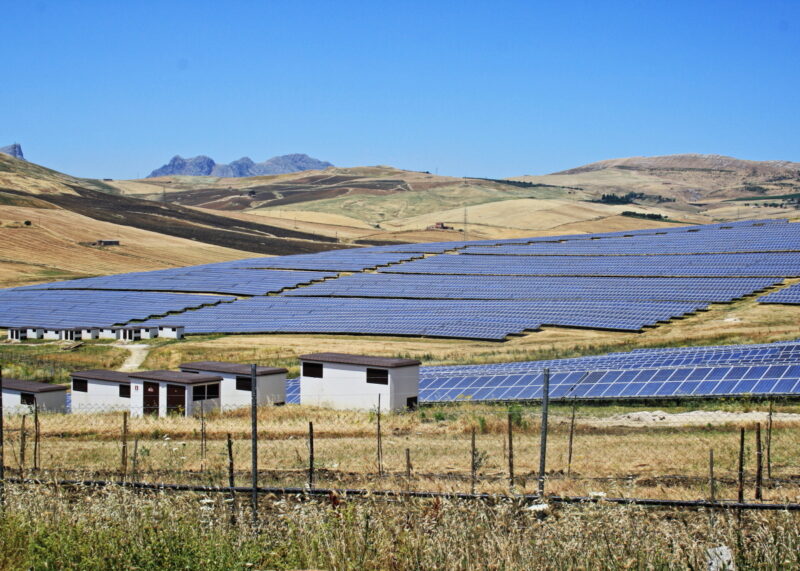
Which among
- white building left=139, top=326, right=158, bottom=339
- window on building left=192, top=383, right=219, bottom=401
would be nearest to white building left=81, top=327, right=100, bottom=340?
white building left=139, top=326, right=158, bottom=339

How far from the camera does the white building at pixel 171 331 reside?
184 feet

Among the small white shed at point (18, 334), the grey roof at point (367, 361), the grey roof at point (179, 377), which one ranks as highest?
the grey roof at point (367, 361)

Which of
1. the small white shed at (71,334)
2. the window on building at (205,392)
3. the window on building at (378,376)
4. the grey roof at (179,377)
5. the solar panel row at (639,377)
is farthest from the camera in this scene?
the small white shed at (71,334)

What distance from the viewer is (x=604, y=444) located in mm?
22188

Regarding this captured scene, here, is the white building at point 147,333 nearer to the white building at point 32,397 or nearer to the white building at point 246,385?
the white building at point 32,397

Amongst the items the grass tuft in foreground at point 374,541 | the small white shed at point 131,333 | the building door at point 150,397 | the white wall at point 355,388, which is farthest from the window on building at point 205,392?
the small white shed at point 131,333

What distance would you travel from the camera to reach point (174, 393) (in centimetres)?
3300

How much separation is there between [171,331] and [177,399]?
2464 cm

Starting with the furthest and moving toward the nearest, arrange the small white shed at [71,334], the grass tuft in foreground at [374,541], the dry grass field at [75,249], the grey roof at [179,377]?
1. the dry grass field at [75,249]
2. the small white shed at [71,334]
3. the grey roof at [179,377]
4. the grass tuft in foreground at [374,541]

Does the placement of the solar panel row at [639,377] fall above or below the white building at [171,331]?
above

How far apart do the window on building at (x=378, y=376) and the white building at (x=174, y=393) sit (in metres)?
5.86

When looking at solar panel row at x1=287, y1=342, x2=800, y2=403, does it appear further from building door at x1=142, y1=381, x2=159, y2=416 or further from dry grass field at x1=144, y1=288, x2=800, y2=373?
dry grass field at x1=144, y1=288, x2=800, y2=373

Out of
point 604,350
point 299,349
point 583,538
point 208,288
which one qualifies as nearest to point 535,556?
point 583,538

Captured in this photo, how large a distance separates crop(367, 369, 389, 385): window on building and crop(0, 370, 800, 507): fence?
1625 mm
